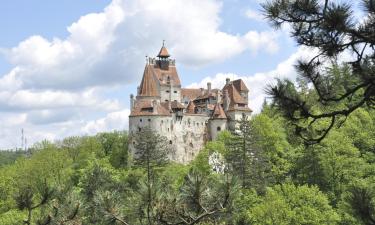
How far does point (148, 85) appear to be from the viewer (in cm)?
8269

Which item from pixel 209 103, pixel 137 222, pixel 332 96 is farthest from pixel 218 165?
pixel 332 96

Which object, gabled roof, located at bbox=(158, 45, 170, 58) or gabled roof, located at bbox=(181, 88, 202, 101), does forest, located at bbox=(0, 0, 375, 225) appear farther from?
gabled roof, located at bbox=(158, 45, 170, 58)

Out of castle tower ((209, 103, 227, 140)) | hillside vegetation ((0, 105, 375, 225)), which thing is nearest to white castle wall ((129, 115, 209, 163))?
castle tower ((209, 103, 227, 140))

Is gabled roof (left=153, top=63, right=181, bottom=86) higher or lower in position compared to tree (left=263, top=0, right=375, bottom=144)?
higher

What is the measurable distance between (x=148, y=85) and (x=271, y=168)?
34.6 metres

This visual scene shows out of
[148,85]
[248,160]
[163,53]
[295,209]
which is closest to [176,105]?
[148,85]

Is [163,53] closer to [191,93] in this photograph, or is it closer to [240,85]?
[191,93]

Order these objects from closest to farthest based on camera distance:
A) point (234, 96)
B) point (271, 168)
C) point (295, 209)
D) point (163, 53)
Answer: point (295, 209), point (271, 168), point (234, 96), point (163, 53)

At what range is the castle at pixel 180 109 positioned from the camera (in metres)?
79.9

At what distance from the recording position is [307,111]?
8789 millimetres

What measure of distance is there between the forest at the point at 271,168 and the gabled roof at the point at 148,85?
719cm

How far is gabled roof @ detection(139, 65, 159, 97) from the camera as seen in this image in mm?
82375

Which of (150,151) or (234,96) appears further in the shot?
(234,96)

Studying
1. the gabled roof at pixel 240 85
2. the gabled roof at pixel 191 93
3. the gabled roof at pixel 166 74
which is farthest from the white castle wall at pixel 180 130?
the gabled roof at pixel 240 85
